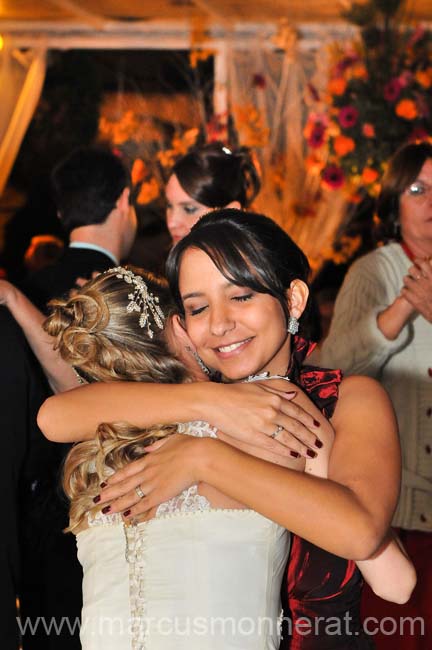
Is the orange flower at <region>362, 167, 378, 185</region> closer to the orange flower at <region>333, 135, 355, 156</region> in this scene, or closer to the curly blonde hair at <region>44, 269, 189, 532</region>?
the orange flower at <region>333, 135, 355, 156</region>

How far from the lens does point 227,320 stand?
1.69 meters

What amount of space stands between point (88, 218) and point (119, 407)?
4.63 ft

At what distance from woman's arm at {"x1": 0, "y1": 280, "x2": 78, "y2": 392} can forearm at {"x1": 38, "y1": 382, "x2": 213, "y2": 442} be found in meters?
0.61

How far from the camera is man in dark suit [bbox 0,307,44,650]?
7.35 feet

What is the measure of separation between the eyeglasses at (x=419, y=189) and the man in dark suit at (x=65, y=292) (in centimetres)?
88

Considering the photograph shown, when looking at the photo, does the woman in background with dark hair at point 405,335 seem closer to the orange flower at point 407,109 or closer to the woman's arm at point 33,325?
the woman's arm at point 33,325

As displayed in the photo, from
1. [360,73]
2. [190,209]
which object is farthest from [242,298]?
[360,73]

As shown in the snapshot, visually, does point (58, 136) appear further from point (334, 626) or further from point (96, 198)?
point (334, 626)

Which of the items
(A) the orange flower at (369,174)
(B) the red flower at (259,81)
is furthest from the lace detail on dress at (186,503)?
(B) the red flower at (259,81)

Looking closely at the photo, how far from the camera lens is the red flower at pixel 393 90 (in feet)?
12.7

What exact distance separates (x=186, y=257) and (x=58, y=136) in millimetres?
4688

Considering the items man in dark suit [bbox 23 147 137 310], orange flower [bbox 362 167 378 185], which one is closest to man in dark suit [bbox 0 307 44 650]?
man in dark suit [bbox 23 147 137 310]

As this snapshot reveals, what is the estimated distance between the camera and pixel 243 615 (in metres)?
1.48

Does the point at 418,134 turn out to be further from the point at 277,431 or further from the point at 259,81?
the point at 277,431
